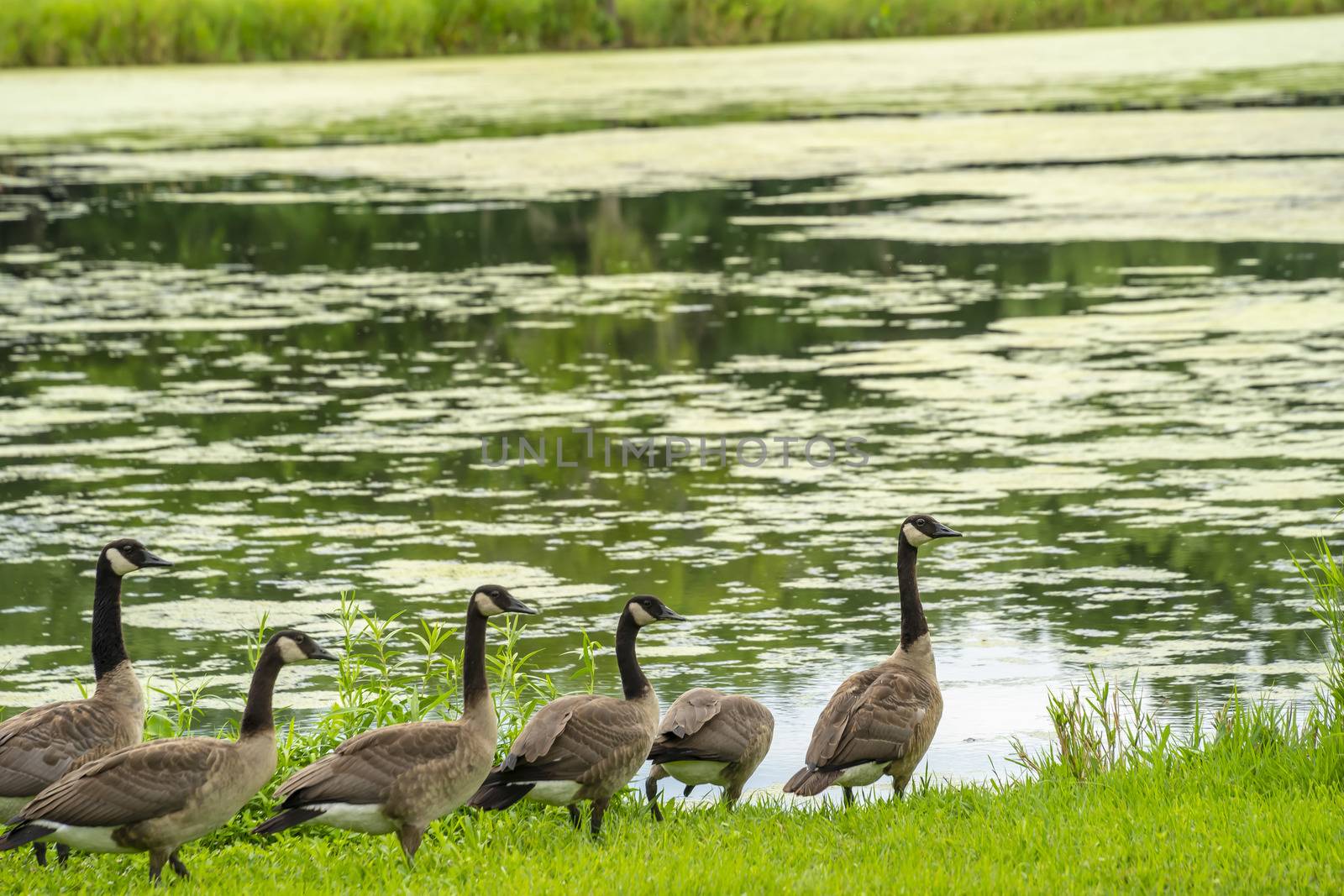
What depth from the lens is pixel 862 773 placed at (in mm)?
6566

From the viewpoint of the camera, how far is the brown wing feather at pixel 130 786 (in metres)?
5.54

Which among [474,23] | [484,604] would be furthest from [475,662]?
[474,23]

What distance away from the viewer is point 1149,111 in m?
32.8

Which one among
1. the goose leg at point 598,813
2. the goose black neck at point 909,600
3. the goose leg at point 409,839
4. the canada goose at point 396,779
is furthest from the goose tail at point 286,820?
the goose black neck at point 909,600

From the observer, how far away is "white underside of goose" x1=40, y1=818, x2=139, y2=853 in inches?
219

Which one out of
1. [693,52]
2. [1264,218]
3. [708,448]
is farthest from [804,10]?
[708,448]

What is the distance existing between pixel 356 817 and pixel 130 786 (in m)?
0.69

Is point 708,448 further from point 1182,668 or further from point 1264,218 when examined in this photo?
point 1264,218

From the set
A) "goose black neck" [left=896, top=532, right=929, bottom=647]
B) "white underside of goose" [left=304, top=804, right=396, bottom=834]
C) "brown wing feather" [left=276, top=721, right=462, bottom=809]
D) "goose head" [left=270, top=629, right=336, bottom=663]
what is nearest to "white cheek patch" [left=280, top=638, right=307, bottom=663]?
"goose head" [left=270, top=629, right=336, bottom=663]

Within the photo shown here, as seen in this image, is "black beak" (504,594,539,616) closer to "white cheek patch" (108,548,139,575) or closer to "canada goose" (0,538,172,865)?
"canada goose" (0,538,172,865)

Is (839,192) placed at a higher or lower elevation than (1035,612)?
higher

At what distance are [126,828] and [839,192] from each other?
69.5 ft

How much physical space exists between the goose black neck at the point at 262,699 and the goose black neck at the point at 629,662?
126 centimetres

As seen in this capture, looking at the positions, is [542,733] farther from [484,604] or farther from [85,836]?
[85,836]
